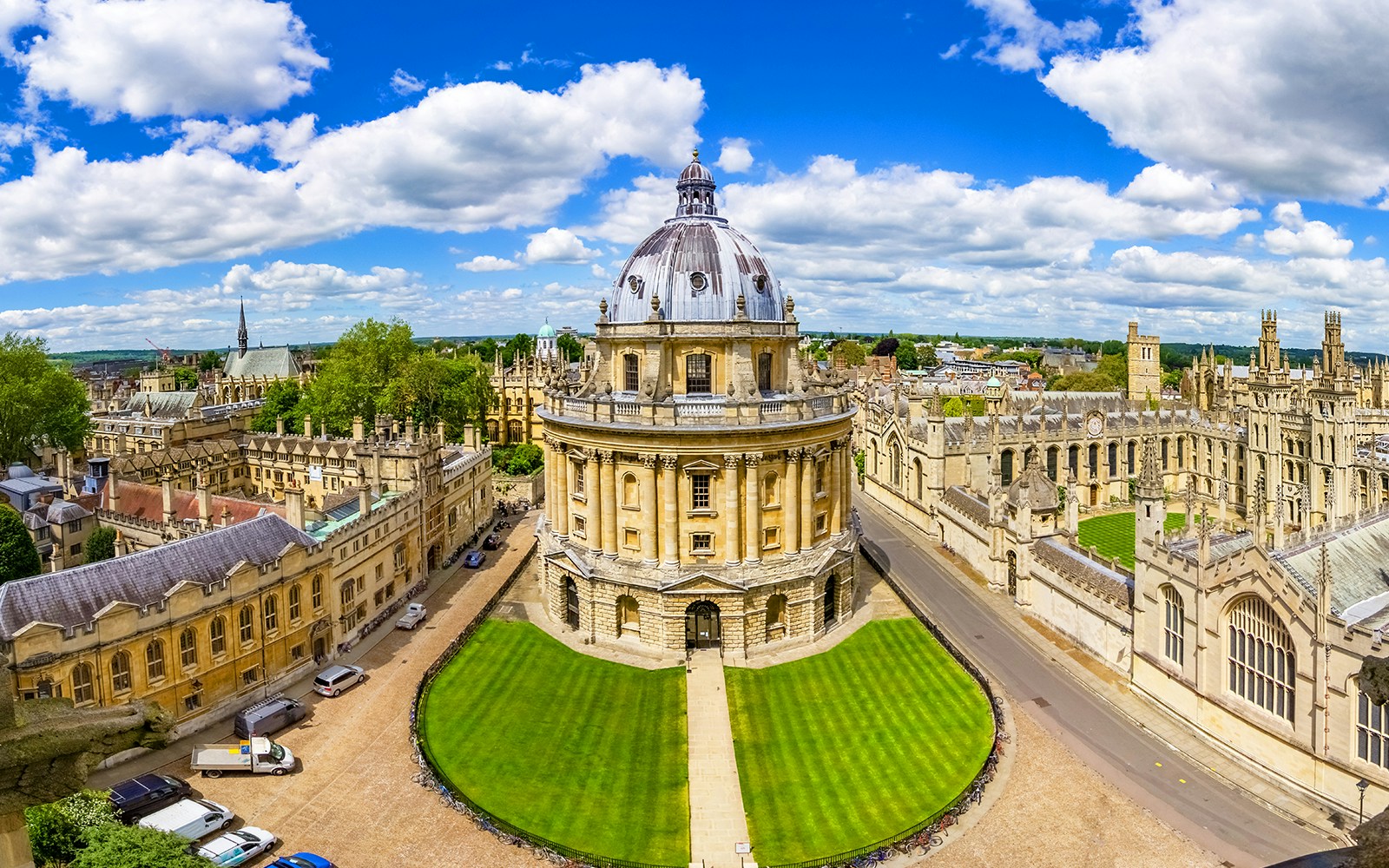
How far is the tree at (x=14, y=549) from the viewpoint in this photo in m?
39.7

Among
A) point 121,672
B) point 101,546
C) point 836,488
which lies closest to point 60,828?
point 121,672

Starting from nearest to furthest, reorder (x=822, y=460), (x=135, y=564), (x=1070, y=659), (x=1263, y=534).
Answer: (x=1263, y=534) → (x=135, y=564) → (x=1070, y=659) → (x=822, y=460)

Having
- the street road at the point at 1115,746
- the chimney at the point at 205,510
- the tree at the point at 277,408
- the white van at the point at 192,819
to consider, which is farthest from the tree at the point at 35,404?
the street road at the point at 1115,746

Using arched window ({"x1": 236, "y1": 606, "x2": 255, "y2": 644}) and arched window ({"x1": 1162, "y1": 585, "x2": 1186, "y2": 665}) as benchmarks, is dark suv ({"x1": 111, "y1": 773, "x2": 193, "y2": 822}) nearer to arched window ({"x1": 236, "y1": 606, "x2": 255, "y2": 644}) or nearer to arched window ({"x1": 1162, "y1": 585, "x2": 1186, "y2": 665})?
arched window ({"x1": 236, "y1": 606, "x2": 255, "y2": 644})

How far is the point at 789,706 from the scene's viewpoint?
3622 cm

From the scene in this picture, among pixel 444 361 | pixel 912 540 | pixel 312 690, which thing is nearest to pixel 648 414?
pixel 312 690

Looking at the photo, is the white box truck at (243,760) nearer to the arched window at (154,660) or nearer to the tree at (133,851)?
the arched window at (154,660)

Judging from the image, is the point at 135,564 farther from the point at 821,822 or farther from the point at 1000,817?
the point at 1000,817

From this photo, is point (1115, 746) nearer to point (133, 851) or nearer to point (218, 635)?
point (133, 851)

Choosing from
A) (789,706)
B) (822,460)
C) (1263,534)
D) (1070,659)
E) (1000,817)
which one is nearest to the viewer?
(1000,817)

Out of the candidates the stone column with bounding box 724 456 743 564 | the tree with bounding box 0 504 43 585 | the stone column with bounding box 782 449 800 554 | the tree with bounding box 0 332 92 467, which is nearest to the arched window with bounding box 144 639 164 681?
the tree with bounding box 0 504 43 585

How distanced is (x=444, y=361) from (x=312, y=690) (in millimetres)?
50790

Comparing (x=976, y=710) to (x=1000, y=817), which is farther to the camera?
(x=976, y=710)

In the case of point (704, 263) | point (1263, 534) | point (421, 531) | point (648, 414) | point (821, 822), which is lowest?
point (821, 822)
